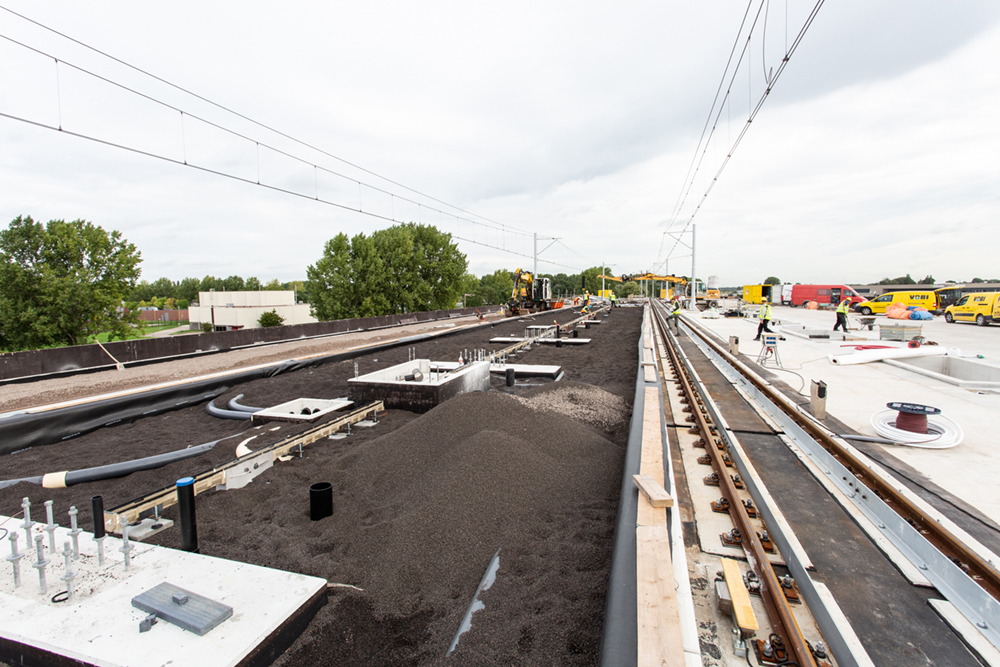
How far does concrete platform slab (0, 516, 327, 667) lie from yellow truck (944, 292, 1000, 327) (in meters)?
37.6

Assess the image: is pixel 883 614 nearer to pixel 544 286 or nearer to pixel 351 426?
pixel 351 426

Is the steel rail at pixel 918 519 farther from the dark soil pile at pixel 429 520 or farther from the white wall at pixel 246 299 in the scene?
the white wall at pixel 246 299

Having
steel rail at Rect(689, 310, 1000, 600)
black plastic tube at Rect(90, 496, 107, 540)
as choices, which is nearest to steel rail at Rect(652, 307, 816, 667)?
steel rail at Rect(689, 310, 1000, 600)

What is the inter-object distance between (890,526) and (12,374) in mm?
17983

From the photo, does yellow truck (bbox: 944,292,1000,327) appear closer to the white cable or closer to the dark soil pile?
the white cable

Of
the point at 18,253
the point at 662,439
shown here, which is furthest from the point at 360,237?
the point at 662,439

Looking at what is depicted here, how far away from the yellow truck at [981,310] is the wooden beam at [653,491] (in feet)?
114

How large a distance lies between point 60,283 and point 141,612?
45238 mm

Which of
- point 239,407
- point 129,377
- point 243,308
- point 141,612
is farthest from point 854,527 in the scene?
point 243,308

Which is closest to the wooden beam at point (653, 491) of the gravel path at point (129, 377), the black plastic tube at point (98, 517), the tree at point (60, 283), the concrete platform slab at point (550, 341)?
the black plastic tube at point (98, 517)

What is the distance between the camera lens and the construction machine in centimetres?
3999

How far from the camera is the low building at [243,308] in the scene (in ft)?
207

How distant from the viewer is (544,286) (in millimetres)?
44406

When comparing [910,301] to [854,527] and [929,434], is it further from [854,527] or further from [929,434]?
[854,527]
